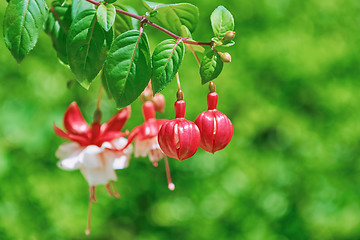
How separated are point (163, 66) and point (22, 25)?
15cm

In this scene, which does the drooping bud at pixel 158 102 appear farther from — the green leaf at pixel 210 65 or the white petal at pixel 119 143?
the green leaf at pixel 210 65

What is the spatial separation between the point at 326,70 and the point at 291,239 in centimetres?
64

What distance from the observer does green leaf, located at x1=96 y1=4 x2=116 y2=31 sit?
18.4 inches

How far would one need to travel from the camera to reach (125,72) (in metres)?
0.46

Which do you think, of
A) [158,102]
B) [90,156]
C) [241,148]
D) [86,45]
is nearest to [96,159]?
[90,156]

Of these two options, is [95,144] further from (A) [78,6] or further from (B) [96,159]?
(A) [78,6]

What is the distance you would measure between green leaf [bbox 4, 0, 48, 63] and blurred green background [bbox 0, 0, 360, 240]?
91 centimetres

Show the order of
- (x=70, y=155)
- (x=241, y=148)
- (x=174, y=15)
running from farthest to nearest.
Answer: (x=241, y=148)
(x=70, y=155)
(x=174, y=15)

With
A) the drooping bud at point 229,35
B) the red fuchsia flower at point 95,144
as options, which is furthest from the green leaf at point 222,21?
the red fuchsia flower at point 95,144

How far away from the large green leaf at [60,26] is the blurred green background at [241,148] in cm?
74

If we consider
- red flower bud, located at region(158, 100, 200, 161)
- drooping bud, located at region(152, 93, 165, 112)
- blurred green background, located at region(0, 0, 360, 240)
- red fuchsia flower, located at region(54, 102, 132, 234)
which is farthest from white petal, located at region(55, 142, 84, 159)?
blurred green background, located at region(0, 0, 360, 240)

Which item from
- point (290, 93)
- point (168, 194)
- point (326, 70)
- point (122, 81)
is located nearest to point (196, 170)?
point (168, 194)

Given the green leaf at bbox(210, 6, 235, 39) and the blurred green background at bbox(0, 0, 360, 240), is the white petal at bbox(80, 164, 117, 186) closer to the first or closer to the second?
the green leaf at bbox(210, 6, 235, 39)

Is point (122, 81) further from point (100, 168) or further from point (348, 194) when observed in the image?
point (348, 194)
